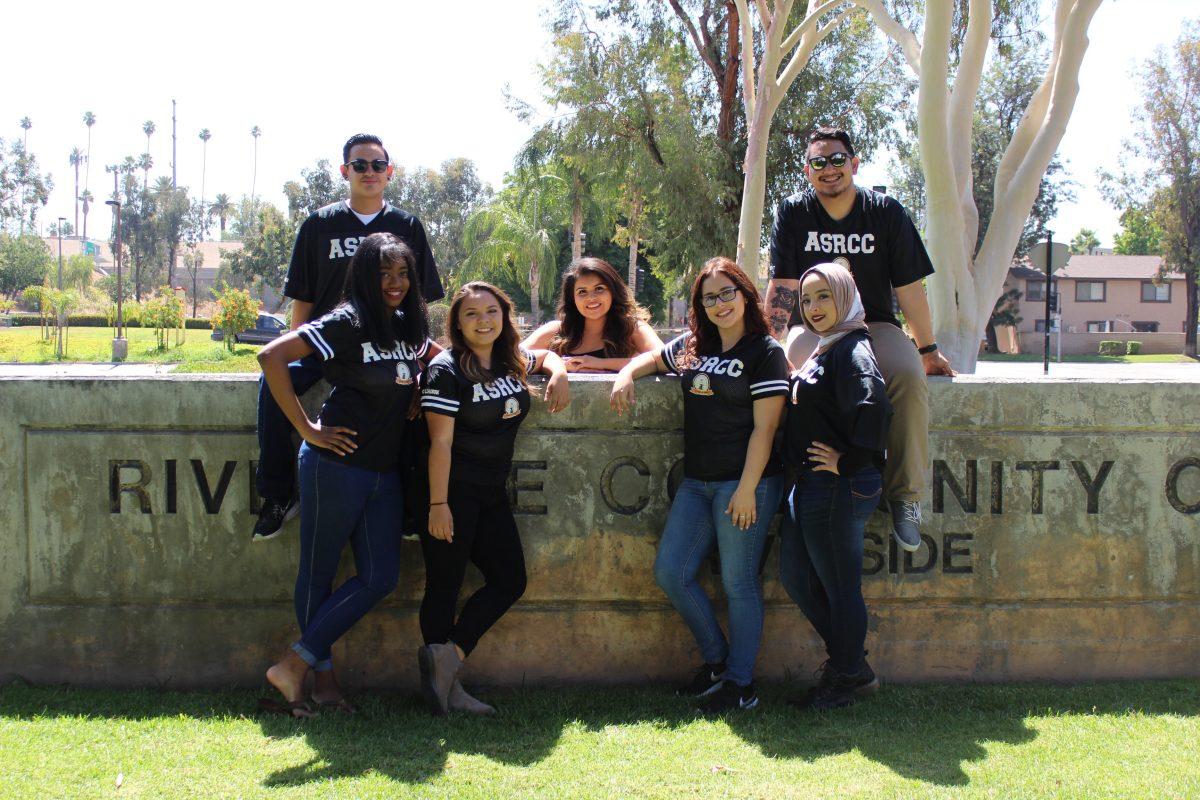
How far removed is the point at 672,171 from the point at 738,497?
1793 cm

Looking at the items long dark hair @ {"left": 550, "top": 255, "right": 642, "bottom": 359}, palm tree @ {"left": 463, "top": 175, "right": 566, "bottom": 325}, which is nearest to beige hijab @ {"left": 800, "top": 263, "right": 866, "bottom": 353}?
long dark hair @ {"left": 550, "top": 255, "right": 642, "bottom": 359}

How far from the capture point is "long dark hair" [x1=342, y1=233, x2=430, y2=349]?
404 centimetres

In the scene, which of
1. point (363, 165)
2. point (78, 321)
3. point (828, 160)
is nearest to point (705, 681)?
point (828, 160)

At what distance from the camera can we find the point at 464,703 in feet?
13.7

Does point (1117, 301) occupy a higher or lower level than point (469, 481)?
higher

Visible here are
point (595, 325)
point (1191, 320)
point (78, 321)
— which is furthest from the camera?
point (78, 321)

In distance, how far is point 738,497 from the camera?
4102mm

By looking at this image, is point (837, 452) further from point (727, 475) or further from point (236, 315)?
point (236, 315)

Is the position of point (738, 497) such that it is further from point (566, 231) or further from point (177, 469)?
point (566, 231)

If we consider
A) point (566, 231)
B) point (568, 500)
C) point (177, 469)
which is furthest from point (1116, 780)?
point (566, 231)

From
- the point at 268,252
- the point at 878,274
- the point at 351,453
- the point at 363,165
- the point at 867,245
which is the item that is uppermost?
the point at 268,252

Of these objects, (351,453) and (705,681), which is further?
(705,681)

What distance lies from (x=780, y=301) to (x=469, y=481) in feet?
5.62

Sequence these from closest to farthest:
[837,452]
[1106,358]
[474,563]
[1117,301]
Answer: [837,452]
[474,563]
[1106,358]
[1117,301]
